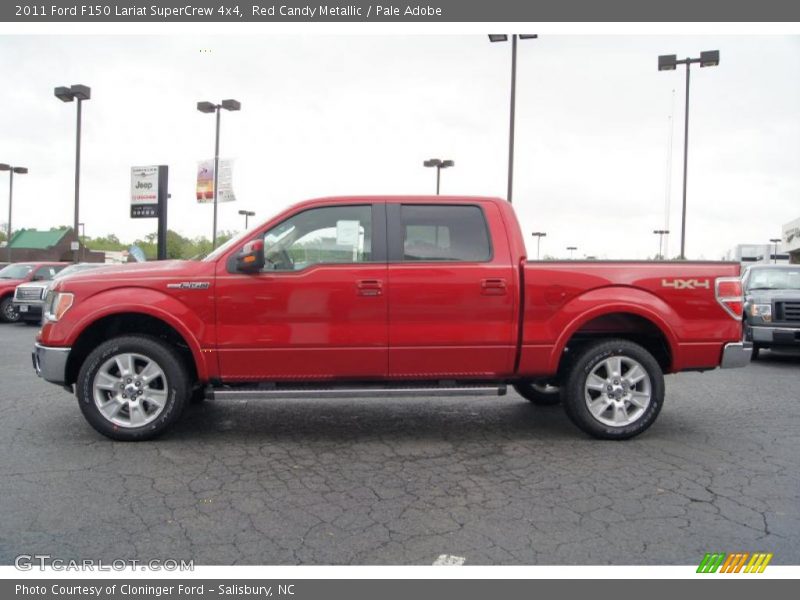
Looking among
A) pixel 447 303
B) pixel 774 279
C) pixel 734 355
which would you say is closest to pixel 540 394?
pixel 734 355

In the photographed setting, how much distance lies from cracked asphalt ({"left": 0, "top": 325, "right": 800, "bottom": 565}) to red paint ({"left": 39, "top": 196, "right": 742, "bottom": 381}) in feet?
2.17

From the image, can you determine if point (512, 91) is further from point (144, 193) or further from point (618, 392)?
point (618, 392)

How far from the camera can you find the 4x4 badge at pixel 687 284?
536 centimetres

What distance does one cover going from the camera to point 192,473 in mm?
4492

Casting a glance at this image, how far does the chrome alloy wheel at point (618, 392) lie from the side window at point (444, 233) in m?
1.36

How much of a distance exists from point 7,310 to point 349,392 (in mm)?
15911

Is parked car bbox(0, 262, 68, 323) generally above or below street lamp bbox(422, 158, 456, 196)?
below

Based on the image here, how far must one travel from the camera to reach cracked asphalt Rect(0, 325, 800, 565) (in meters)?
3.36

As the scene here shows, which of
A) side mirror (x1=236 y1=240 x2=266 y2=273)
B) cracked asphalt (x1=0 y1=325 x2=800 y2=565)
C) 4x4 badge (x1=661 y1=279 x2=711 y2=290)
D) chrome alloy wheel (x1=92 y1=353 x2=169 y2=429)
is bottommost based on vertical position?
cracked asphalt (x1=0 y1=325 x2=800 y2=565)

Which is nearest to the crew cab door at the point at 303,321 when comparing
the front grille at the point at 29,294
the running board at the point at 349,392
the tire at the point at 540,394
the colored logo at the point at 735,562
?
the running board at the point at 349,392

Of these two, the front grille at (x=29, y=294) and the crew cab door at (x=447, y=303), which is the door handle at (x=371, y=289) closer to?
the crew cab door at (x=447, y=303)

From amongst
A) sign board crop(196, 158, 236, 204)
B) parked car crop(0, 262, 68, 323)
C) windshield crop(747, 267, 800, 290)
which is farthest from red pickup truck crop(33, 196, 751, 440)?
sign board crop(196, 158, 236, 204)

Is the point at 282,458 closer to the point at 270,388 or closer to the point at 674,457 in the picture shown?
the point at 270,388

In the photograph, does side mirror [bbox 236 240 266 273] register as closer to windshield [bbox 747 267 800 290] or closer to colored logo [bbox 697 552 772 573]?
colored logo [bbox 697 552 772 573]
